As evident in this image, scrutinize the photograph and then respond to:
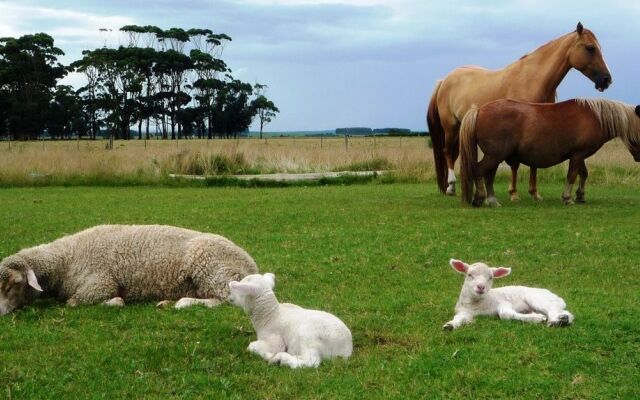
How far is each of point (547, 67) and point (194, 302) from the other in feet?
35.1

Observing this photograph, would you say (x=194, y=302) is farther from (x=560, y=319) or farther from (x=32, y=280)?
(x=560, y=319)

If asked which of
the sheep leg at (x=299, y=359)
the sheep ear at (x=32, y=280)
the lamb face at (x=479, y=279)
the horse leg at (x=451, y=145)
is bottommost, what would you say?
the sheep leg at (x=299, y=359)

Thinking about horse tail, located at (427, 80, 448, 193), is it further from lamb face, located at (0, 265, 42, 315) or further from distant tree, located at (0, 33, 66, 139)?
distant tree, located at (0, 33, 66, 139)

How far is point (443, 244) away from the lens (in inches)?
413

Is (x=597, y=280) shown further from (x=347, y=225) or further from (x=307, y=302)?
(x=347, y=225)

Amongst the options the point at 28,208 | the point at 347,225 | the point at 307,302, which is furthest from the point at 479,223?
the point at 28,208

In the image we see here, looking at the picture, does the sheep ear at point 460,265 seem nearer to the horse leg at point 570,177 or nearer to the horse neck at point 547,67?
the horse leg at point 570,177

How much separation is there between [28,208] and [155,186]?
7259 mm

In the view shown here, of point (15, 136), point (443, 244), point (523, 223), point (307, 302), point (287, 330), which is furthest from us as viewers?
point (15, 136)

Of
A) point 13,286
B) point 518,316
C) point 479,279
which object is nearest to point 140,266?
point 13,286

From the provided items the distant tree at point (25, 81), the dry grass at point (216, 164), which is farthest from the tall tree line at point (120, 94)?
the dry grass at point (216, 164)

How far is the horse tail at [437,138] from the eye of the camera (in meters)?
17.5

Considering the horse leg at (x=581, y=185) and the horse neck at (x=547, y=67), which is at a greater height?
the horse neck at (x=547, y=67)

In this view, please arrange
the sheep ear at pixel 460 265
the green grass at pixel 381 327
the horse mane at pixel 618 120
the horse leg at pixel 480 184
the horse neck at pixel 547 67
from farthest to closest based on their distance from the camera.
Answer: the horse neck at pixel 547 67
the horse leg at pixel 480 184
the horse mane at pixel 618 120
the sheep ear at pixel 460 265
the green grass at pixel 381 327
